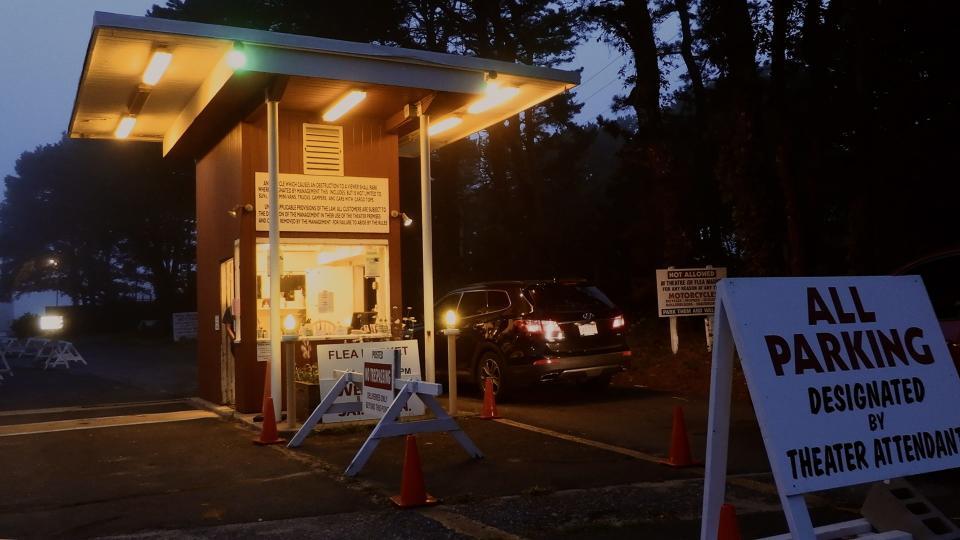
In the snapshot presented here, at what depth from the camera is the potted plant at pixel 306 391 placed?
36.0ft

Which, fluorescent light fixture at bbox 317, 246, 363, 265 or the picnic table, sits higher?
fluorescent light fixture at bbox 317, 246, 363, 265

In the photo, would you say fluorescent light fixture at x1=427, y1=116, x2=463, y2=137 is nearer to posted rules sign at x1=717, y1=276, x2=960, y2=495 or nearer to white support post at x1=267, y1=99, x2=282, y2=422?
white support post at x1=267, y1=99, x2=282, y2=422

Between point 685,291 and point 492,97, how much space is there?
5.25m

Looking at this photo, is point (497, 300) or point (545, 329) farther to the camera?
point (497, 300)

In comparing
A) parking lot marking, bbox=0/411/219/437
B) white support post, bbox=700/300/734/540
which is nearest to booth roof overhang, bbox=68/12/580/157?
parking lot marking, bbox=0/411/219/437

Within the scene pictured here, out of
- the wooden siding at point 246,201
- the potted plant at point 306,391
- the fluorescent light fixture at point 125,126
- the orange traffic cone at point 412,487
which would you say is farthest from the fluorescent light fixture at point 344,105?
the orange traffic cone at point 412,487

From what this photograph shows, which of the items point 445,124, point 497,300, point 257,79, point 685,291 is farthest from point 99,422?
point 685,291

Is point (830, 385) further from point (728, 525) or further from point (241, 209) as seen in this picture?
point (241, 209)

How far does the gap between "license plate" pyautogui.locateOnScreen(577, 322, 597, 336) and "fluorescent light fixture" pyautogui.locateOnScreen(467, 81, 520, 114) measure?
341cm

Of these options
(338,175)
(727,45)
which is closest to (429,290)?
(338,175)

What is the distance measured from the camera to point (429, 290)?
1180 cm

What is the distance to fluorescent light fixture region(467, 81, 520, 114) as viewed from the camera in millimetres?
12201

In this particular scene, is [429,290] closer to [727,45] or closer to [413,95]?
[413,95]

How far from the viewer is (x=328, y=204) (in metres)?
12.2
